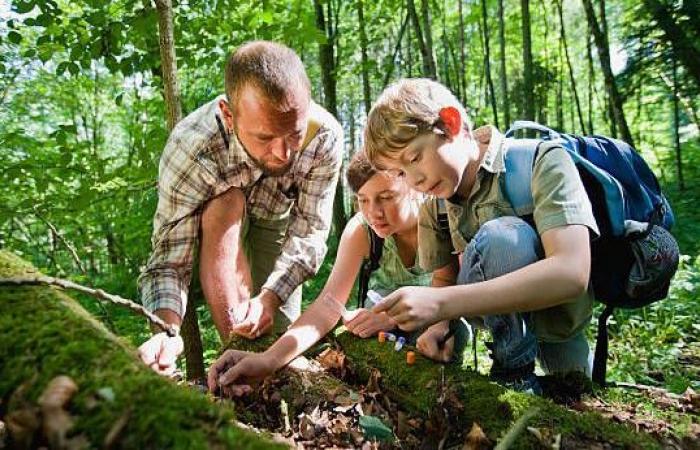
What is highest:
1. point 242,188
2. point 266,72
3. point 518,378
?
point 266,72

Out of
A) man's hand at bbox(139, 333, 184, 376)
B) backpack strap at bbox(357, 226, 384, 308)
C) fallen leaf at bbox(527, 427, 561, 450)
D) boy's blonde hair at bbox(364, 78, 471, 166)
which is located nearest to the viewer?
fallen leaf at bbox(527, 427, 561, 450)

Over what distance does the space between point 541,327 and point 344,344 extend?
3.20 ft

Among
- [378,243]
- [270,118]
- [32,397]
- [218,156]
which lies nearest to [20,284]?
[32,397]

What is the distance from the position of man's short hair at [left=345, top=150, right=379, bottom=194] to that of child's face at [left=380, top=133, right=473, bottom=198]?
2.25 feet

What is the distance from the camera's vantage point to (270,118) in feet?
9.04

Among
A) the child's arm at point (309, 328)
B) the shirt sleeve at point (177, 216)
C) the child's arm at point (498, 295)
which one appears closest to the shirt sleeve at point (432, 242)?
the child's arm at point (309, 328)

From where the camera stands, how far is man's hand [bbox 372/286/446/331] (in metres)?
2.02

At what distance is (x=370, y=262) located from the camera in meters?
3.31

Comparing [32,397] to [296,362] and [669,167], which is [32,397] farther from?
[669,167]

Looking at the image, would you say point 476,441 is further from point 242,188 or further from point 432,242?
point 242,188

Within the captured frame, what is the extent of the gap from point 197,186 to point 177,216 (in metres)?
0.21

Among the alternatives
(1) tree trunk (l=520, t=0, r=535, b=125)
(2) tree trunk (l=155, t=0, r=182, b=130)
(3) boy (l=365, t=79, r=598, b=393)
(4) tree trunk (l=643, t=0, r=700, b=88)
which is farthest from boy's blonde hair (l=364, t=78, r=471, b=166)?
(1) tree trunk (l=520, t=0, r=535, b=125)

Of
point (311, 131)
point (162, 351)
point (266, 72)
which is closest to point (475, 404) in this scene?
point (162, 351)

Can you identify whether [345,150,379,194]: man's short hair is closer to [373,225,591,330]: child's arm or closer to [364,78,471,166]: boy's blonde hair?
[364,78,471,166]: boy's blonde hair
